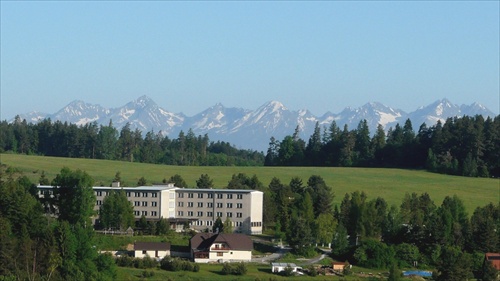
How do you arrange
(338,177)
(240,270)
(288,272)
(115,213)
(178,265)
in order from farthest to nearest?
(338,177) < (115,213) < (178,265) < (288,272) < (240,270)

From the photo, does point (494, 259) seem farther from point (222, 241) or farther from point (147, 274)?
point (147, 274)

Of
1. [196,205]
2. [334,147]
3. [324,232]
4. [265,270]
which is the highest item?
[334,147]

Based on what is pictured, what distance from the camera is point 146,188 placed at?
8944 centimetres

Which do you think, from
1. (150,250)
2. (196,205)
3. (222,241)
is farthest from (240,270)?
(196,205)

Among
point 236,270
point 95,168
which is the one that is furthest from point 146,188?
point 95,168

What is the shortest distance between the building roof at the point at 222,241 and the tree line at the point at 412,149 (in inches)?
2136

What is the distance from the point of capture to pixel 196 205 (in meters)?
89.7

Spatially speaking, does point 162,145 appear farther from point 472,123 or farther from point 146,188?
point 146,188

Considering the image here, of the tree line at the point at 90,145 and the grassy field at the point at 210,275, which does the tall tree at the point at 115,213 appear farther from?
the tree line at the point at 90,145

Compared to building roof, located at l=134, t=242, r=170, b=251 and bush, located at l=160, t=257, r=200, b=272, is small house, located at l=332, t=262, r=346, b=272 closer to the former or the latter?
bush, located at l=160, t=257, r=200, b=272

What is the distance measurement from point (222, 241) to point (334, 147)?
7172cm

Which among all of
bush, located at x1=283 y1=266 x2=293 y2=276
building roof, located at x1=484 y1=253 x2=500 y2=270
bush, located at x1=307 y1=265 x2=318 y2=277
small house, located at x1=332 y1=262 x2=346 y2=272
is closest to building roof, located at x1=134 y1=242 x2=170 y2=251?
bush, located at x1=283 y1=266 x2=293 y2=276

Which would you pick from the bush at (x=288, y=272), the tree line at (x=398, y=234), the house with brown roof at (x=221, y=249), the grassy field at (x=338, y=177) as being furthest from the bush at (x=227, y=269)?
the grassy field at (x=338, y=177)

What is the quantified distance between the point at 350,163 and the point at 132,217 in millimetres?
62950
